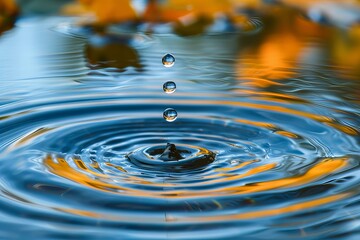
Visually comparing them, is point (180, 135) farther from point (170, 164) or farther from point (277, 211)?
point (277, 211)

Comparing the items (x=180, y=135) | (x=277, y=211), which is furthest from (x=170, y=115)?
(x=277, y=211)

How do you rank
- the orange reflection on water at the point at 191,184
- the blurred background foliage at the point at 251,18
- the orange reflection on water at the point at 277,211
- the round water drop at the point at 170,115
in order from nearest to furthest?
the orange reflection on water at the point at 277,211, the orange reflection on water at the point at 191,184, the round water drop at the point at 170,115, the blurred background foliage at the point at 251,18

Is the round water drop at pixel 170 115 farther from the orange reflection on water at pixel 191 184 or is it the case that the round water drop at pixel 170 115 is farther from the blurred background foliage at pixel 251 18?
the blurred background foliage at pixel 251 18

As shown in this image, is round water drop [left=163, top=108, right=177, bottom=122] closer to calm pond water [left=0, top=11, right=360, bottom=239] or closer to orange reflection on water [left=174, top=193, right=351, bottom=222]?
calm pond water [left=0, top=11, right=360, bottom=239]

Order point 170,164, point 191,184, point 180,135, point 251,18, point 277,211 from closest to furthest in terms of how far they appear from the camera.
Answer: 1. point 277,211
2. point 191,184
3. point 170,164
4. point 180,135
5. point 251,18

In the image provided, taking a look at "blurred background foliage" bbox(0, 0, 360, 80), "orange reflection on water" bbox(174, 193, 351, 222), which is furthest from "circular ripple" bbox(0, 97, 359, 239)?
"blurred background foliage" bbox(0, 0, 360, 80)

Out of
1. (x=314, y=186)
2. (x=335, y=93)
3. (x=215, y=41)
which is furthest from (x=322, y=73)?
(x=314, y=186)

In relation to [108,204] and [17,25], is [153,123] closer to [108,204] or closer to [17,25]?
[108,204]

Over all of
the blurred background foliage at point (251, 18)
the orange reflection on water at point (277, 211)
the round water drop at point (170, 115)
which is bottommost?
the orange reflection on water at point (277, 211)

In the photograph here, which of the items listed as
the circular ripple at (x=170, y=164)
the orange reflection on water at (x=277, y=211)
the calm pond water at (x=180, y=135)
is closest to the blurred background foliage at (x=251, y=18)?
the calm pond water at (x=180, y=135)
